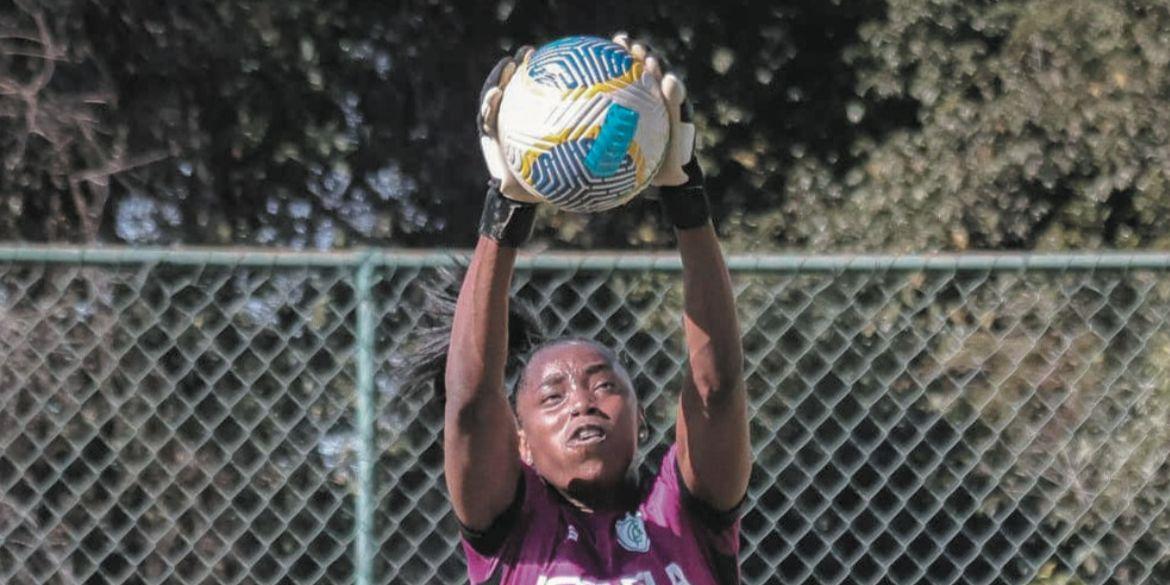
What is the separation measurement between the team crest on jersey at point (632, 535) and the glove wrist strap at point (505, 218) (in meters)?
0.59

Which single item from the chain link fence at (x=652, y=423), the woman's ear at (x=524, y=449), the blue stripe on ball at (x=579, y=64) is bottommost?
the chain link fence at (x=652, y=423)

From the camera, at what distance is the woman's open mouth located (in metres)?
3.44

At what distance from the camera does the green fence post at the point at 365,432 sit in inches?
197

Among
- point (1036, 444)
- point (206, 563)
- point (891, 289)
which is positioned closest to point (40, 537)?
point (206, 563)

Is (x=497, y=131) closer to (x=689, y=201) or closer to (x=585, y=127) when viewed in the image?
(x=585, y=127)

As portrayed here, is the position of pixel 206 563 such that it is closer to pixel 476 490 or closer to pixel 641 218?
pixel 476 490

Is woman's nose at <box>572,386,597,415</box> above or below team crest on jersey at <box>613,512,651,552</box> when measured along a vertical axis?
above

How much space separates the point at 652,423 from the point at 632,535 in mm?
1751

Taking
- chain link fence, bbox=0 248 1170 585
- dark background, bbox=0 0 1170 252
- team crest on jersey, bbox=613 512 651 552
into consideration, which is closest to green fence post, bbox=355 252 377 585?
chain link fence, bbox=0 248 1170 585

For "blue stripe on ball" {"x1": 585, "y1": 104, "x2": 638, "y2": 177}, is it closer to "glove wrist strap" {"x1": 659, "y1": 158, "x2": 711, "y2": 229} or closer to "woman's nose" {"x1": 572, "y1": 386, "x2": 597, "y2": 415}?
"glove wrist strap" {"x1": 659, "y1": 158, "x2": 711, "y2": 229}

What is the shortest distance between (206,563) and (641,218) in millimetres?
2674

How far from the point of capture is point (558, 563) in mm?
3408

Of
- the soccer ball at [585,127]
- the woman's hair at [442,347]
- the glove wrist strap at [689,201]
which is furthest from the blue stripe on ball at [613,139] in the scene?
the woman's hair at [442,347]

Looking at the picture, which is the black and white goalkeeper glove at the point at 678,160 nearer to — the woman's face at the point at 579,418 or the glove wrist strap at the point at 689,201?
the glove wrist strap at the point at 689,201
